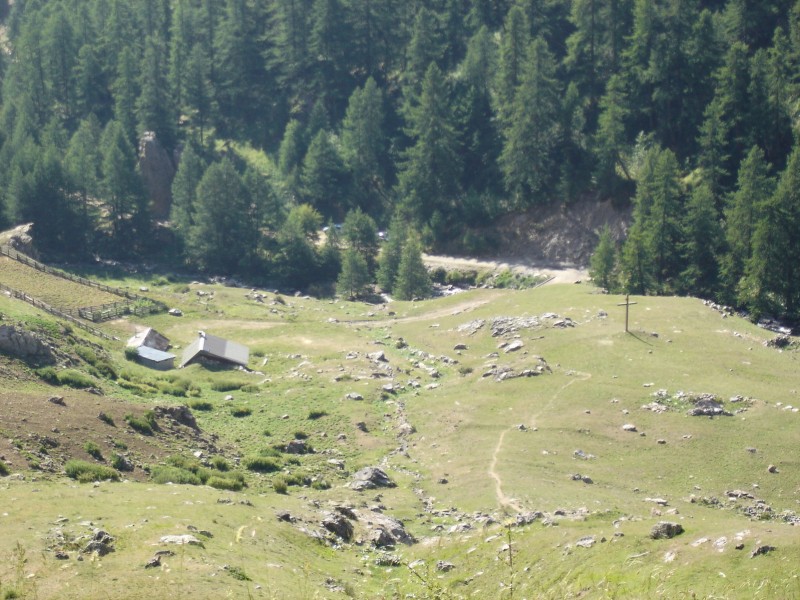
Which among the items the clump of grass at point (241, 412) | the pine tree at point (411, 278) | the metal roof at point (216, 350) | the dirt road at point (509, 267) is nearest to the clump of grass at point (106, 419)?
the clump of grass at point (241, 412)

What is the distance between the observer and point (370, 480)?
2127 inches

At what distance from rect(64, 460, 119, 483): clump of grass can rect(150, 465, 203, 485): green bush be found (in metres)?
2.28

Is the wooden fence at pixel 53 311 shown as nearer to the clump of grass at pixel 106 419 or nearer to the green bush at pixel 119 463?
the clump of grass at pixel 106 419

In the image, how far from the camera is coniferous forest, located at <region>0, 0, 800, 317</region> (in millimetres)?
106875

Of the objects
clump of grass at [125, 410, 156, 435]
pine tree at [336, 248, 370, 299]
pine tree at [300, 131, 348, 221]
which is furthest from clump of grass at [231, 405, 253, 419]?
pine tree at [300, 131, 348, 221]

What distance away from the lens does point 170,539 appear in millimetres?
34375

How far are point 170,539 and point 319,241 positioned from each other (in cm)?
9848

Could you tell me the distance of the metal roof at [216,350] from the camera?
A: 78.3m

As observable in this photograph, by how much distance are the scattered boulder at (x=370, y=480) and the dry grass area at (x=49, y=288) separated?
43.0 m

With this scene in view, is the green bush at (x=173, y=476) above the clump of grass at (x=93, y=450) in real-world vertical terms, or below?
below

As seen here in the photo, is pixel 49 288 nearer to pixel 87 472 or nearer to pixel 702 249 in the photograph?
pixel 87 472

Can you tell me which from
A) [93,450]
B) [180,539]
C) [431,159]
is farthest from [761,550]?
[431,159]

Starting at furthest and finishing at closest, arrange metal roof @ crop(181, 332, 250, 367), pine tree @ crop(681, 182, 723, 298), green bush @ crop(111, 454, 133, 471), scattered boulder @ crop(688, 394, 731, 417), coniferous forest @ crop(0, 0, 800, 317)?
coniferous forest @ crop(0, 0, 800, 317)
pine tree @ crop(681, 182, 723, 298)
metal roof @ crop(181, 332, 250, 367)
scattered boulder @ crop(688, 394, 731, 417)
green bush @ crop(111, 454, 133, 471)

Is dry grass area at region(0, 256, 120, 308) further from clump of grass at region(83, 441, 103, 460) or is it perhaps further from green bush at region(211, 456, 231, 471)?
clump of grass at region(83, 441, 103, 460)
